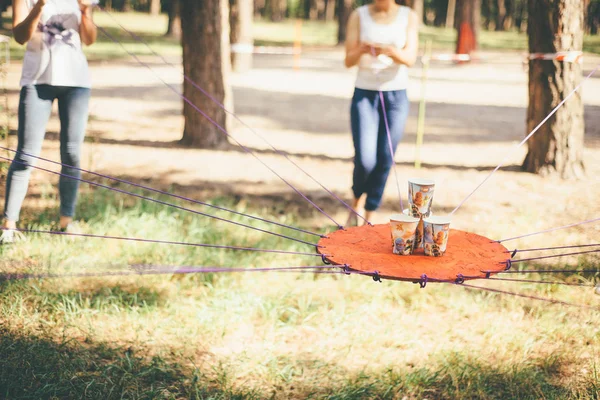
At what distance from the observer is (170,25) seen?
28625mm

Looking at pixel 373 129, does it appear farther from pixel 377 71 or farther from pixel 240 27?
pixel 240 27

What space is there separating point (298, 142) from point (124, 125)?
261 cm

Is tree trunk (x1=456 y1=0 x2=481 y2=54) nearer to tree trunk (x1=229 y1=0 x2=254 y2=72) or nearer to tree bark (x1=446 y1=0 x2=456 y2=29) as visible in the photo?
tree trunk (x1=229 y1=0 x2=254 y2=72)

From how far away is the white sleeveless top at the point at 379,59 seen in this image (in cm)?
432

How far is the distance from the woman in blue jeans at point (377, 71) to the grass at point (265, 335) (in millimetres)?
946

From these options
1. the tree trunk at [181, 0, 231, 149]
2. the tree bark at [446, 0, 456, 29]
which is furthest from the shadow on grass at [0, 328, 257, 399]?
the tree bark at [446, 0, 456, 29]

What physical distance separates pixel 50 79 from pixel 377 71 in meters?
2.07

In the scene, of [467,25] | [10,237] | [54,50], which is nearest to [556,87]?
[54,50]

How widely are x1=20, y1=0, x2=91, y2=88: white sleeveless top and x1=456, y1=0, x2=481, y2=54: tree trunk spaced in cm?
1651

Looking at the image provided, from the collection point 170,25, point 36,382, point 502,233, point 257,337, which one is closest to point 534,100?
point 502,233

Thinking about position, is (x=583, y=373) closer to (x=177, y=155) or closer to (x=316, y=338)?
(x=316, y=338)

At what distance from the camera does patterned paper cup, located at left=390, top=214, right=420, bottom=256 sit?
2.69 m

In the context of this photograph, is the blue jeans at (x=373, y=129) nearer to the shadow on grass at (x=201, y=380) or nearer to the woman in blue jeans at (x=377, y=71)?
the woman in blue jeans at (x=377, y=71)

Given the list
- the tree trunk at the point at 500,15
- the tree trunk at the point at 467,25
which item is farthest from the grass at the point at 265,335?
the tree trunk at the point at 500,15
